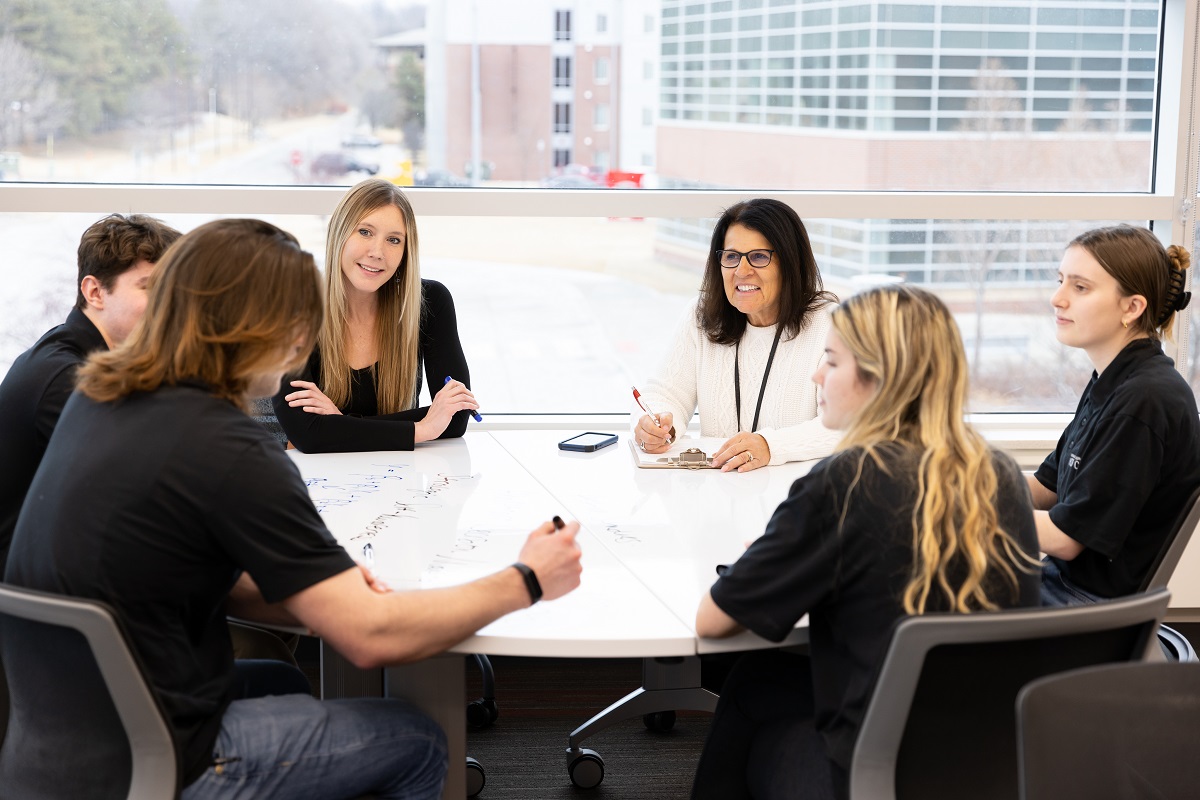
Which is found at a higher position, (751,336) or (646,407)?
(751,336)

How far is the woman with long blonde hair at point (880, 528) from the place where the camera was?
1.56 m

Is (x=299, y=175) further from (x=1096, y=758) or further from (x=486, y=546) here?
(x=1096, y=758)

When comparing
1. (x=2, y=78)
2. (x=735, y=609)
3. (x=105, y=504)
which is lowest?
(x=735, y=609)

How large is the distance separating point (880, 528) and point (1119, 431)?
2.70 ft

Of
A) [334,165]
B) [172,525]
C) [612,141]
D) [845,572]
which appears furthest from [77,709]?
[612,141]

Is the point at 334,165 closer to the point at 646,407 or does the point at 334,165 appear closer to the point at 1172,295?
the point at 646,407

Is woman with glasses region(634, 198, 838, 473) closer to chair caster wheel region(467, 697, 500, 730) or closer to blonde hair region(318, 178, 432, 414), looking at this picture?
blonde hair region(318, 178, 432, 414)

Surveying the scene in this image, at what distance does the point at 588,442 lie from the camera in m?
2.93

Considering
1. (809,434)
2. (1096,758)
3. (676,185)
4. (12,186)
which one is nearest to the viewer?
(1096,758)

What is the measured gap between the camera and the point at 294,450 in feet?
9.48

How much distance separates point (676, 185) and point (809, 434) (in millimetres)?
1422

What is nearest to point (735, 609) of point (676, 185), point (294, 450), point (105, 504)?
point (105, 504)

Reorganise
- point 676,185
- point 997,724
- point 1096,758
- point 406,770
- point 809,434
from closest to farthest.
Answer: point 1096,758 → point 997,724 → point 406,770 → point 809,434 → point 676,185

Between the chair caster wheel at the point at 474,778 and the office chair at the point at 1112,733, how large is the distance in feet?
5.16
